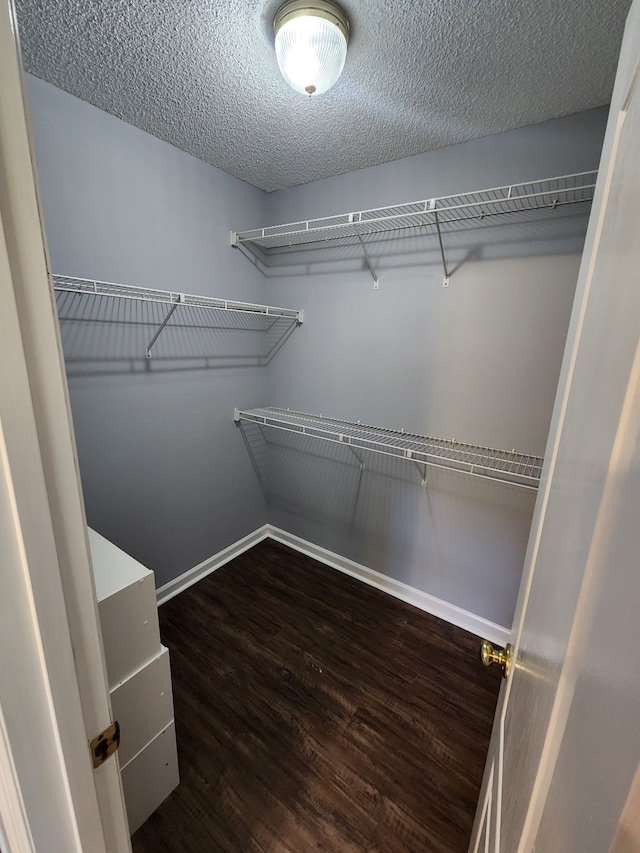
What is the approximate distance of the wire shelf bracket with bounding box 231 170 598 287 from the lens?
1341 mm

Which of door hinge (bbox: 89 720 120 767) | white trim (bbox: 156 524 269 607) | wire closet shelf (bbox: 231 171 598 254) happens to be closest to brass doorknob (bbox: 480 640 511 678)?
door hinge (bbox: 89 720 120 767)

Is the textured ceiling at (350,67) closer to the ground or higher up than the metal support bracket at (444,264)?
higher up

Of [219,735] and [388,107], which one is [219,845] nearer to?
[219,735]

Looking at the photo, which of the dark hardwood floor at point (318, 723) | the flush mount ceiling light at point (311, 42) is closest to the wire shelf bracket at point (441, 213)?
the flush mount ceiling light at point (311, 42)

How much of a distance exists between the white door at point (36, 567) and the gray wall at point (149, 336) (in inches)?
51.9

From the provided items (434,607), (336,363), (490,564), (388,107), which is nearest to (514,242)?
(388,107)

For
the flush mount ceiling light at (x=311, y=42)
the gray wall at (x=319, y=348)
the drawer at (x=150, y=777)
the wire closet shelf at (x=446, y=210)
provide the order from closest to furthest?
1. the flush mount ceiling light at (x=311, y=42)
2. the drawer at (x=150, y=777)
3. the wire closet shelf at (x=446, y=210)
4. the gray wall at (x=319, y=348)

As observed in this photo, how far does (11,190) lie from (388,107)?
150 cm

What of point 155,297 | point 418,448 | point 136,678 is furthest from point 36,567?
point 418,448

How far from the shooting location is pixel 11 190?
34 cm

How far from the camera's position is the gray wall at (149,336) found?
1.42 metres

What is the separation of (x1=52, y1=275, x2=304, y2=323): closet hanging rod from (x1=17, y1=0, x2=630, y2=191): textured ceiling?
2.21 ft

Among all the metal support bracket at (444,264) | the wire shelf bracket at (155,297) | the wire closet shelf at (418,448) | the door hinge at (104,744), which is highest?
the metal support bracket at (444,264)

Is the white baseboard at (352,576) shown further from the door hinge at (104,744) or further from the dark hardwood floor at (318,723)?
the door hinge at (104,744)
